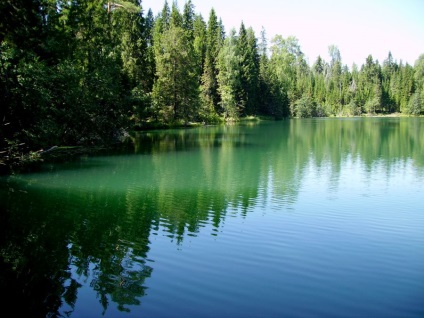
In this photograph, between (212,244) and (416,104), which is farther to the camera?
(416,104)

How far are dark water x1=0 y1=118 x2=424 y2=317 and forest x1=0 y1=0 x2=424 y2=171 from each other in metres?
3.87

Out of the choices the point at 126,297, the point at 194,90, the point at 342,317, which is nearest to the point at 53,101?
the point at 126,297

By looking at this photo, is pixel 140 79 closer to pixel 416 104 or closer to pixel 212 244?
pixel 212 244

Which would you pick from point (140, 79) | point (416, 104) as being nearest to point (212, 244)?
point (140, 79)

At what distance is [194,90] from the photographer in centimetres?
6244

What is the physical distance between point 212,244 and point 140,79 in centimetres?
5028

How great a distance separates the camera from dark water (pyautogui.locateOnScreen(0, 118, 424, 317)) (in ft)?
25.3

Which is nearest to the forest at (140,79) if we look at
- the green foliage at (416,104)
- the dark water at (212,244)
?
the green foliage at (416,104)

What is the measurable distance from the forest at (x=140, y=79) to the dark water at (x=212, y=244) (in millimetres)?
3874

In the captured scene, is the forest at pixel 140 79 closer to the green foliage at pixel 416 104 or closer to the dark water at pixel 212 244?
the green foliage at pixel 416 104

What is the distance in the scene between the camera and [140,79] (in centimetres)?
5831

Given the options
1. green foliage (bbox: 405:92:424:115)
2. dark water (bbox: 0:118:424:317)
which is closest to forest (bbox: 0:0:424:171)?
green foliage (bbox: 405:92:424:115)

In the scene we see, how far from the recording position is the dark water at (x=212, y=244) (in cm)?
772

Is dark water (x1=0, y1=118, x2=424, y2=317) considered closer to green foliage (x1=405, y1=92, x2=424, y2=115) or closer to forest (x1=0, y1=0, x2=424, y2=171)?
forest (x1=0, y1=0, x2=424, y2=171)
